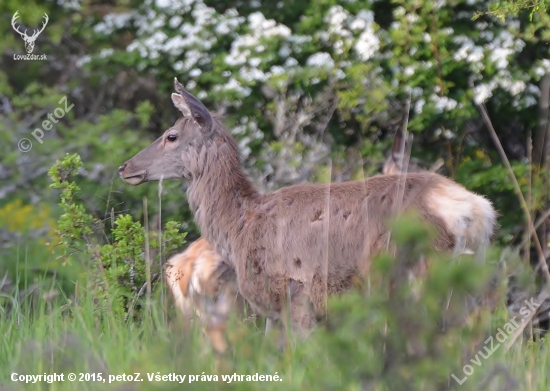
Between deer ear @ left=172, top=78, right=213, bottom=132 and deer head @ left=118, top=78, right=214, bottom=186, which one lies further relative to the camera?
deer head @ left=118, top=78, right=214, bottom=186

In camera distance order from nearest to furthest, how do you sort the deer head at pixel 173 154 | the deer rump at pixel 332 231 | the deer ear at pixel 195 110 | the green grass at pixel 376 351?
the green grass at pixel 376 351
the deer rump at pixel 332 231
the deer ear at pixel 195 110
the deer head at pixel 173 154

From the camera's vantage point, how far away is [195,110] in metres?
6.11

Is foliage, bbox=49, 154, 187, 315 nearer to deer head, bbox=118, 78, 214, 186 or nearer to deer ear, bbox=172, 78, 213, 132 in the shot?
deer head, bbox=118, 78, 214, 186

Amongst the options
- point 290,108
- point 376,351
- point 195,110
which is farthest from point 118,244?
point 376,351

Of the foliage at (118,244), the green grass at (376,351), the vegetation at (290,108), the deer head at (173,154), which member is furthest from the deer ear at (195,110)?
the green grass at (376,351)

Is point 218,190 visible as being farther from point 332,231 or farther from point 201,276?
point 332,231

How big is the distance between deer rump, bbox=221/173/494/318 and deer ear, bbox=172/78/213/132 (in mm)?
761

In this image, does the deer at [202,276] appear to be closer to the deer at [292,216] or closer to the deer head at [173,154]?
the deer at [292,216]

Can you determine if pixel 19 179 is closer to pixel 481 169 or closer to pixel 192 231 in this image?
pixel 192 231

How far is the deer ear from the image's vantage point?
19.9ft

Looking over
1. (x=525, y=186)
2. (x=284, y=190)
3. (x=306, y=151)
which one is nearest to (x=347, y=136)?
(x=306, y=151)

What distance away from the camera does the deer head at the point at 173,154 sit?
246 inches

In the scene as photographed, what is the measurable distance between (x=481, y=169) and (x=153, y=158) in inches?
111

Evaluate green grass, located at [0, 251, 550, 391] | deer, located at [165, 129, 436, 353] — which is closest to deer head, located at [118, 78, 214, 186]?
deer, located at [165, 129, 436, 353]
